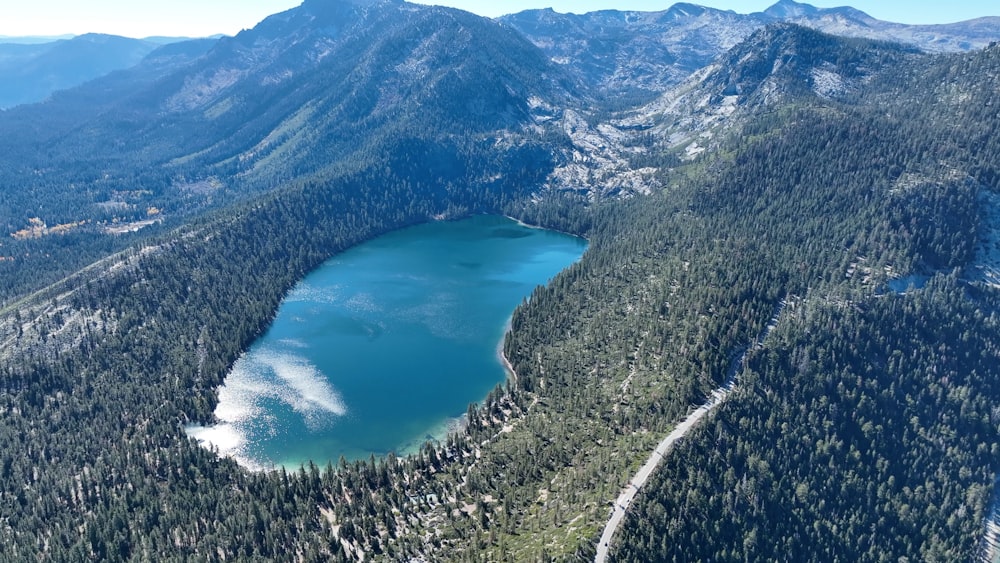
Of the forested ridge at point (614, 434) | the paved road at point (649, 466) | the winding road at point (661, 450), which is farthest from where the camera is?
the forested ridge at point (614, 434)

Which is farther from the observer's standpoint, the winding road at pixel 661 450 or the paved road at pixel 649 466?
the winding road at pixel 661 450

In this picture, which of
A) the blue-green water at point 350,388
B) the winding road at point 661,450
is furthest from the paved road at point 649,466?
the blue-green water at point 350,388

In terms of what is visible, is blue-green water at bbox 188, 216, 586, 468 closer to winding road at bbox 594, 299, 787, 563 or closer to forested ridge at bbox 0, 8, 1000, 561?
forested ridge at bbox 0, 8, 1000, 561

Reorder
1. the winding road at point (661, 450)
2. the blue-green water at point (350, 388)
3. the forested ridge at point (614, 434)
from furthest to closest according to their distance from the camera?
the blue-green water at point (350, 388) < the forested ridge at point (614, 434) < the winding road at point (661, 450)

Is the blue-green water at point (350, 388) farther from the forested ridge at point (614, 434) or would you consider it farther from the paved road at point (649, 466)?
the paved road at point (649, 466)

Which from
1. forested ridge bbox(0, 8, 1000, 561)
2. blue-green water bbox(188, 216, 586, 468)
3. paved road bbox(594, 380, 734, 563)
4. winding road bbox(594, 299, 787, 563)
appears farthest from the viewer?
blue-green water bbox(188, 216, 586, 468)

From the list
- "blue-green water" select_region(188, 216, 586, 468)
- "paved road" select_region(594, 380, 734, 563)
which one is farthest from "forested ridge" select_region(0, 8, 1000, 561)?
"blue-green water" select_region(188, 216, 586, 468)

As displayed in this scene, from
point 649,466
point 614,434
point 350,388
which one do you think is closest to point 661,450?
point 649,466

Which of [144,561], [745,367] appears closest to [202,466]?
[144,561]

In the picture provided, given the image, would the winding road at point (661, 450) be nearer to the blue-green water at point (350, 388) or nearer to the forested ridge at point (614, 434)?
the forested ridge at point (614, 434)

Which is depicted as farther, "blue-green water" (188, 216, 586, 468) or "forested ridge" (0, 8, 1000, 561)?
"blue-green water" (188, 216, 586, 468)

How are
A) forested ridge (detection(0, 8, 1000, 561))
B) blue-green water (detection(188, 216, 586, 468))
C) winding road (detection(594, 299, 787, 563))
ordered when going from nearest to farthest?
winding road (detection(594, 299, 787, 563))
forested ridge (detection(0, 8, 1000, 561))
blue-green water (detection(188, 216, 586, 468))

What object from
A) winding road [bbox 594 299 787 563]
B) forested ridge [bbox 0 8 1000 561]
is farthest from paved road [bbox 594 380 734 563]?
forested ridge [bbox 0 8 1000 561]
